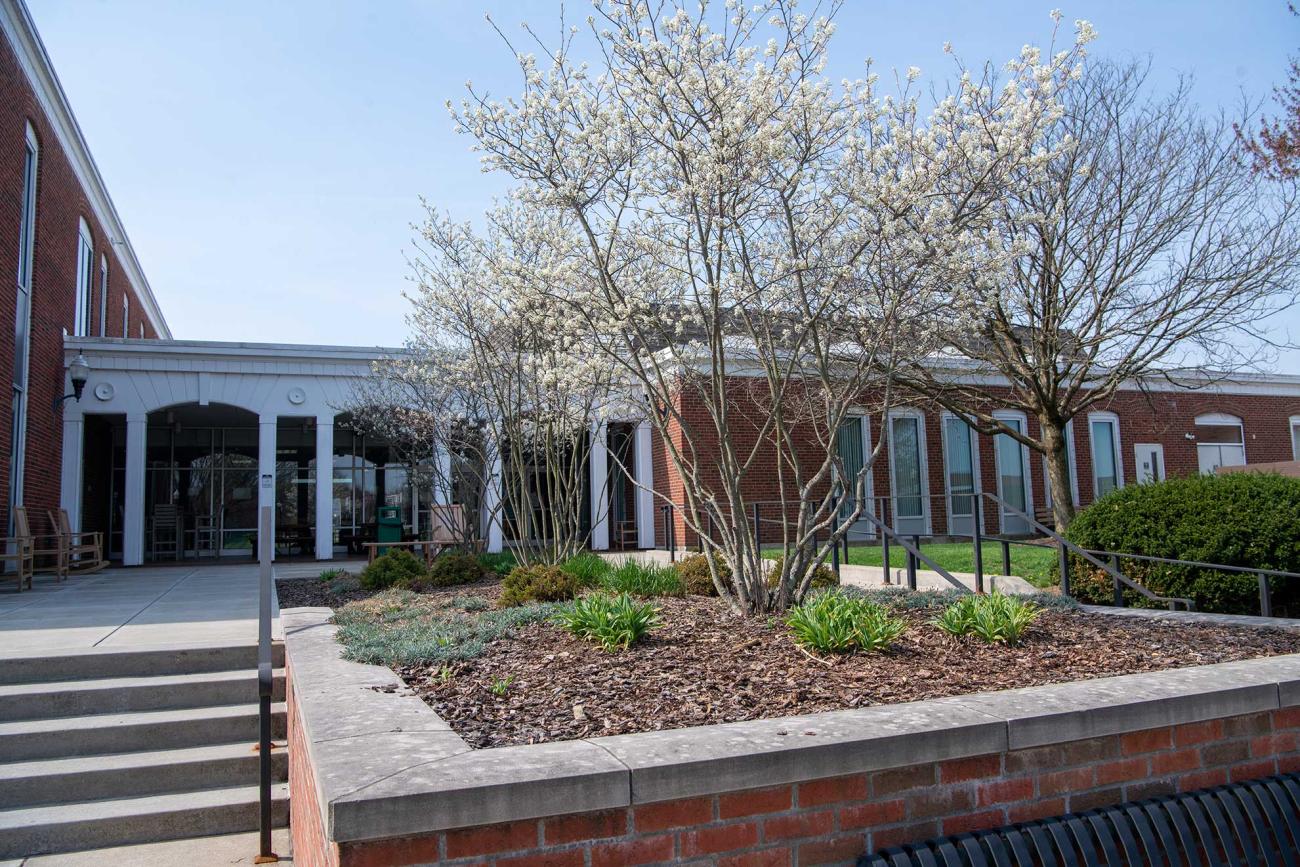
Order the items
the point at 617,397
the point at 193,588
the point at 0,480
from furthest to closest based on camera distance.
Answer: the point at 0,480, the point at 193,588, the point at 617,397

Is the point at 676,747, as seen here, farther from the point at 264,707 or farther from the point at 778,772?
the point at 264,707

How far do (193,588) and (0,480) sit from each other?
4.23 metres

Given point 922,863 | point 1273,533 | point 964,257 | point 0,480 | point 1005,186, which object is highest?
point 1005,186

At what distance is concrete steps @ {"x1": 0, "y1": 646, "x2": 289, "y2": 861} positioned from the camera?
4844 millimetres

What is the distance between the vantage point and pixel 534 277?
660cm

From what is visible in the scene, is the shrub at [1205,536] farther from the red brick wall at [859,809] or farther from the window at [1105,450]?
the window at [1105,450]

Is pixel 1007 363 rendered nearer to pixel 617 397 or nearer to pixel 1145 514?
pixel 1145 514

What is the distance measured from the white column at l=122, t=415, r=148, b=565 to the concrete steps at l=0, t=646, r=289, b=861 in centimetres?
1242

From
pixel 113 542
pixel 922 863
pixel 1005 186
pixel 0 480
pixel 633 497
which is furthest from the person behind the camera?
pixel 113 542

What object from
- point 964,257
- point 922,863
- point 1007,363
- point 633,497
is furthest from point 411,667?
point 633,497

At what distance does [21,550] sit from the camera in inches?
473

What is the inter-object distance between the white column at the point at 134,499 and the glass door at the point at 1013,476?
1790 cm

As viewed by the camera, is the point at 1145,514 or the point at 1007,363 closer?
the point at 1145,514

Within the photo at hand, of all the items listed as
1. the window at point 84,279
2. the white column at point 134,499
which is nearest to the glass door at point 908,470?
the white column at point 134,499
